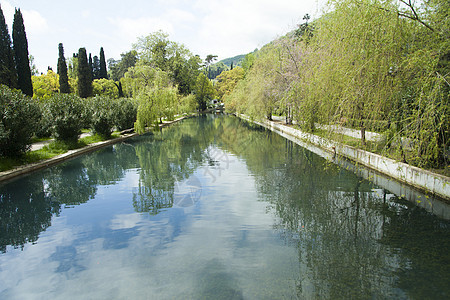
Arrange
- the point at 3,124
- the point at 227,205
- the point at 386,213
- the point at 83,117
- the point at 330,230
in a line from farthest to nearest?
the point at 83,117 → the point at 3,124 → the point at 227,205 → the point at 386,213 → the point at 330,230

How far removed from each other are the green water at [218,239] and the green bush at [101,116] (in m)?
9.47

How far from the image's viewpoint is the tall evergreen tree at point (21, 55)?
108 ft

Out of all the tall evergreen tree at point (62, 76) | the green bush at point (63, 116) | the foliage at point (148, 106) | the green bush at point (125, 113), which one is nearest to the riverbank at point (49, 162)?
the green bush at point (63, 116)

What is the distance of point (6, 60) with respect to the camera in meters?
30.8

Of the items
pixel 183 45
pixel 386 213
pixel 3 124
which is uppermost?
pixel 183 45

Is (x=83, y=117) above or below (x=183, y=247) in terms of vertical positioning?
above

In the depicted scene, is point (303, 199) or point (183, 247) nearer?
point (183, 247)

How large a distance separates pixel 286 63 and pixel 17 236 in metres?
21.2

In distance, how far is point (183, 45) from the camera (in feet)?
171

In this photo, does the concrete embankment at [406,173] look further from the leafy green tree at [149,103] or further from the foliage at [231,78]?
the foliage at [231,78]

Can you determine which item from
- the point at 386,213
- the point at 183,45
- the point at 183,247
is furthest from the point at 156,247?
the point at 183,45

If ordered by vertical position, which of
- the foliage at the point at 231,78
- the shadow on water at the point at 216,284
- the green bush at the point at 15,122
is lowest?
the shadow on water at the point at 216,284

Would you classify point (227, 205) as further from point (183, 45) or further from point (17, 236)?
point (183, 45)

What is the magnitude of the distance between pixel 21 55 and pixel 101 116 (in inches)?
821
